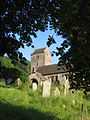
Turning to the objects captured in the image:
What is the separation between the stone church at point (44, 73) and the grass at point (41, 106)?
2.30 metres

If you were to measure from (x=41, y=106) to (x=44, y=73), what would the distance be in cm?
5072

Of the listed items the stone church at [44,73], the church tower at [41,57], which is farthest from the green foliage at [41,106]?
the church tower at [41,57]

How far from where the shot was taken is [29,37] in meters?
12.5

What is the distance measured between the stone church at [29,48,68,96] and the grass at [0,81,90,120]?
90.7 inches

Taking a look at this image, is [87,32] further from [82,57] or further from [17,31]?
[17,31]

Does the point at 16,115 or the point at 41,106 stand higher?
the point at 41,106

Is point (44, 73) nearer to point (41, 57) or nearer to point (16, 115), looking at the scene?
point (41, 57)

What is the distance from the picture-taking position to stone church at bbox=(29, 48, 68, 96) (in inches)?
1497

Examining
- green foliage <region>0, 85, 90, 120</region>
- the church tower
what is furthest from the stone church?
green foliage <region>0, 85, 90, 120</region>

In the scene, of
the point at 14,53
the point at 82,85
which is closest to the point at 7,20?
the point at 14,53

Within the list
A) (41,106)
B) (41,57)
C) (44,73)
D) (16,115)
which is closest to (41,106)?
(41,106)

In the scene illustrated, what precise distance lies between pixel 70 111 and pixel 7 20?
14514 mm

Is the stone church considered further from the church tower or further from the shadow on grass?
the shadow on grass

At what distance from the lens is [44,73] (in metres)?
75.9
